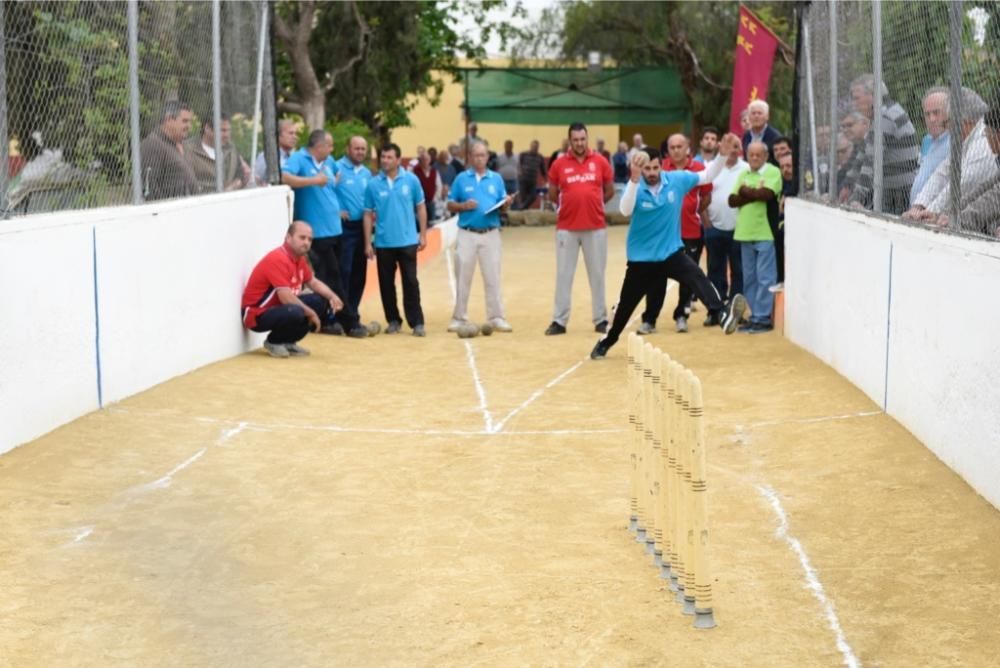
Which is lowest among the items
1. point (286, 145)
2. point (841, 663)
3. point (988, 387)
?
point (841, 663)

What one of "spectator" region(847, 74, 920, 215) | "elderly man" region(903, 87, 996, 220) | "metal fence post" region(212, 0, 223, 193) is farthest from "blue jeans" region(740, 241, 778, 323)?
"elderly man" region(903, 87, 996, 220)

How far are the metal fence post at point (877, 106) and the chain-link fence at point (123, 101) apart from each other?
5.08 m

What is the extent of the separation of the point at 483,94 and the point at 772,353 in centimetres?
2536

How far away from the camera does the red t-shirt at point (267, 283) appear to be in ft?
45.2

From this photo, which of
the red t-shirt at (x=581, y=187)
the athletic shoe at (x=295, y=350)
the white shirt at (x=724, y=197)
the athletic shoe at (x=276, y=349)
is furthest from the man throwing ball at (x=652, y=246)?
the athletic shoe at (x=276, y=349)

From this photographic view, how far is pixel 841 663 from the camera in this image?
5699mm

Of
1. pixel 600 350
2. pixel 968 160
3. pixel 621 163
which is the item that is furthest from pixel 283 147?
pixel 621 163

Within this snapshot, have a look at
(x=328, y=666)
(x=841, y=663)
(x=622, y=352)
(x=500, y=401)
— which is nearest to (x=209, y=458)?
(x=500, y=401)

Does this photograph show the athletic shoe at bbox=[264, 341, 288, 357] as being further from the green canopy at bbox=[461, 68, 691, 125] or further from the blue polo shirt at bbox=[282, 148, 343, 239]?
the green canopy at bbox=[461, 68, 691, 125]

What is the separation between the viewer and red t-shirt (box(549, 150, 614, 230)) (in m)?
15.7

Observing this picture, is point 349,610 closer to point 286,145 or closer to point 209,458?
point 209,458

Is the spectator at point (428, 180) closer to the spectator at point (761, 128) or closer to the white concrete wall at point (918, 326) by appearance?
the spectator at point (761, 128)

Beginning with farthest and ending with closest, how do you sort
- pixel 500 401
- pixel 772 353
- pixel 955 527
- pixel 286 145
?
pixel 286 145, pixel 772 353, pixel 500 401, pixel 955 527

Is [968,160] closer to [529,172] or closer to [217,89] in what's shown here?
[217,89]
